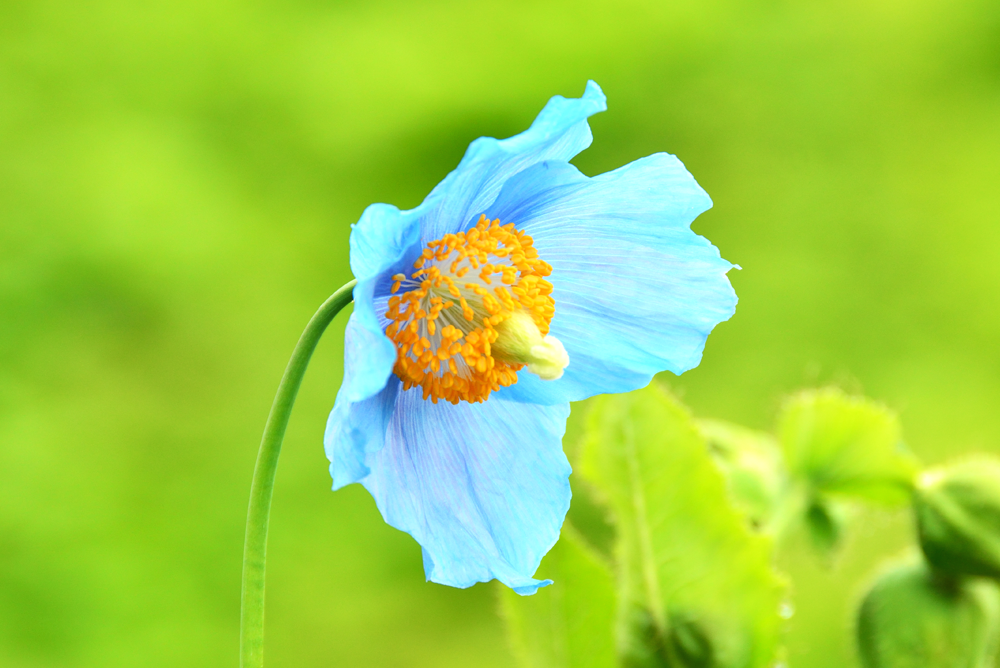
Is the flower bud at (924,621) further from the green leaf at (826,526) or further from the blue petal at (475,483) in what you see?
the blue petal at (475,483)

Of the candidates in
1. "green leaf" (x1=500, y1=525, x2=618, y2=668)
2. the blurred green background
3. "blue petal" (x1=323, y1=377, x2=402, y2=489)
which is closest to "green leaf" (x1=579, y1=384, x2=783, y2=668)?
"green leaf" (x1=500, y1=525, x2=618, y2=668)

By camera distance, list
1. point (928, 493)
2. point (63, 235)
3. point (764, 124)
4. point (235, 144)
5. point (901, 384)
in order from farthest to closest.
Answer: point (764, 124), point (901, 384), point (235, 144), point (63, 235), point (928, 493)

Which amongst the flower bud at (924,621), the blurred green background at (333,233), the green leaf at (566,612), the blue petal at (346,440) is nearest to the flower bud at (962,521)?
the flower bud at (924,621)

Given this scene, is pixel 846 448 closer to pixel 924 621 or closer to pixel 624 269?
pixel 924 621

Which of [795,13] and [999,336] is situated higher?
[795,13]

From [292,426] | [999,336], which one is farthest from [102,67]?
[999,336]

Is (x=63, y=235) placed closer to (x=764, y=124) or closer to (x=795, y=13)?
(x=764, y=124)
